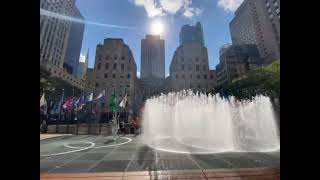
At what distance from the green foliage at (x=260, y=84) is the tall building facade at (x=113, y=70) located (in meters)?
42.7

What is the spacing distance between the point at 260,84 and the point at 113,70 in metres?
55.4

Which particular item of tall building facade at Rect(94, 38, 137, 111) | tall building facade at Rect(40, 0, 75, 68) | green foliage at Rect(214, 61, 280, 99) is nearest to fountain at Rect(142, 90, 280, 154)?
green foliage at Rect(214, 61, 280, 99)

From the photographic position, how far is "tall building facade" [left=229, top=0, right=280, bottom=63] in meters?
90.4

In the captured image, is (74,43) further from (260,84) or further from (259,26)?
(260,84)

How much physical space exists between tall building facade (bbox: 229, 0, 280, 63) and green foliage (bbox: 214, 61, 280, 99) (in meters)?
30.7

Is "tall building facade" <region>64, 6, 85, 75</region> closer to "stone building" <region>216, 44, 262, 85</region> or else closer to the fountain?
"stone building" <region>216, 44, 262, 85</region>

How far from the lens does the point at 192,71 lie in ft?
286

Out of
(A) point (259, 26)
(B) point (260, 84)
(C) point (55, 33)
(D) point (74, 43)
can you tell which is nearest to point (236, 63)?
(A) point (259, 26)

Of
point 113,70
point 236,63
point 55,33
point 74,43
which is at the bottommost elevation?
point 113,70
